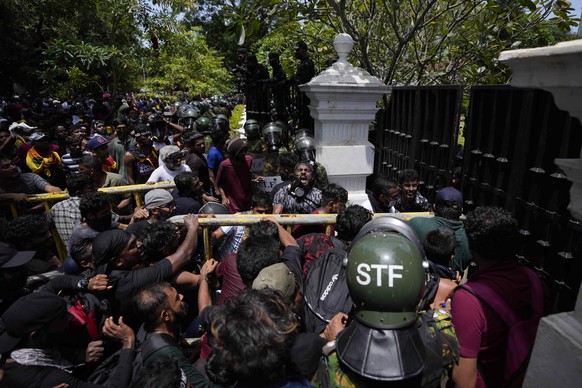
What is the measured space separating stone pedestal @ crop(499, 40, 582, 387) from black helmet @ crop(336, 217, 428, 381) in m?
0.48

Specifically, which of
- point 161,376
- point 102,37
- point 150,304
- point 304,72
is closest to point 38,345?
point 150,304

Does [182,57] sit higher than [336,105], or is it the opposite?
[182,57]

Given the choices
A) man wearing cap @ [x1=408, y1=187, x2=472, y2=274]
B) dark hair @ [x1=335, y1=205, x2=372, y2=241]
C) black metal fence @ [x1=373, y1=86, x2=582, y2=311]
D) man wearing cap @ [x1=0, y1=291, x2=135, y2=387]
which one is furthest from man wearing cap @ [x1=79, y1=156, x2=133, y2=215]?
black metal fence @ [x1=373, y1=86, x2=582, y2=311]

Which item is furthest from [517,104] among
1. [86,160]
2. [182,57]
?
Result: [182,57]

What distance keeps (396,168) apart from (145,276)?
3463 millimetres

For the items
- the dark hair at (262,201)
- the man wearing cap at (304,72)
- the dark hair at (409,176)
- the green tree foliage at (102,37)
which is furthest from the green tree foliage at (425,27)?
the green tree foliage at (102,37)

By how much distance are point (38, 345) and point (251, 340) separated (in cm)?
128

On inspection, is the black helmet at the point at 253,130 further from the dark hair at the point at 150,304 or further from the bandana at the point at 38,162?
the dark hair at the point at 150,304

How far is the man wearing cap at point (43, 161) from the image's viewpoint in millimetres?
5270

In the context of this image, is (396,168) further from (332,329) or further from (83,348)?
(83,348)

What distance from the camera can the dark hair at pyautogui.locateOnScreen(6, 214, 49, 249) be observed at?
2.99 meters

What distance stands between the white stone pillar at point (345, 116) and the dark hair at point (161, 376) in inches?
112

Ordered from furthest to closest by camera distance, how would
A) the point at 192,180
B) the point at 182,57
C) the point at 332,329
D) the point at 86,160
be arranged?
1. the point at 182,57
2. the point at 86,160
3. the point at 192,180
4. the point at 332,329

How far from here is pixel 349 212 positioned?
2605mm
